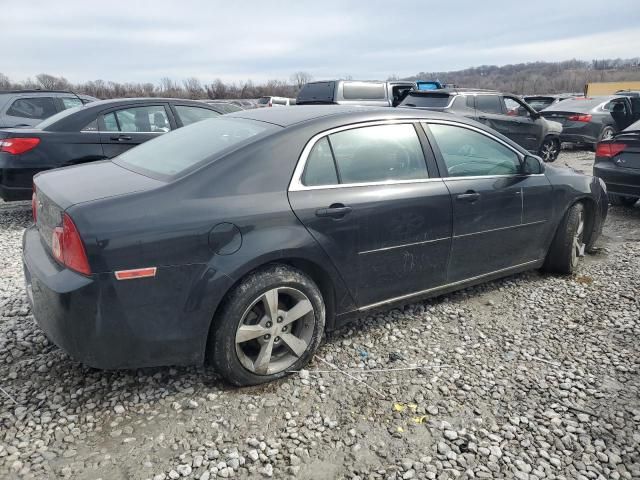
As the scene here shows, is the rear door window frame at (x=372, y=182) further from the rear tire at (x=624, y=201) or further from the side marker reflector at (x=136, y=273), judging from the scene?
the rear tire at (x=624, y=201)

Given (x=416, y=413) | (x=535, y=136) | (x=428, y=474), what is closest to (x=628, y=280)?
(x=416, y=413)

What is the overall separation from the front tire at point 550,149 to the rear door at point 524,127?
620mm

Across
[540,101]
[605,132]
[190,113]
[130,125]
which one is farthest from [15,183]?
[540,101]

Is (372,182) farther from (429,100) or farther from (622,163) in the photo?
(429,100)

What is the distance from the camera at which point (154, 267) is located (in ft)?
7.74

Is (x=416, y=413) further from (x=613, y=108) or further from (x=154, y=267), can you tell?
(x=613, y=108)

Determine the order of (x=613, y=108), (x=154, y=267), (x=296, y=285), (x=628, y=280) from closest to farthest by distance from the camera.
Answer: (x=154, y=267) → (x=296, y=285) → (x=628, y=280) → (x=613, y=108)

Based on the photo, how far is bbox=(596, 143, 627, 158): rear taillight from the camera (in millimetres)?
6430

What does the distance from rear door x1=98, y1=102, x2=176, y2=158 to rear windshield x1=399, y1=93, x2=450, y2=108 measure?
543cm

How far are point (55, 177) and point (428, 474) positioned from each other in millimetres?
2692

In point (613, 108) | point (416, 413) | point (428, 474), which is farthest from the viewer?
point (613, 108)

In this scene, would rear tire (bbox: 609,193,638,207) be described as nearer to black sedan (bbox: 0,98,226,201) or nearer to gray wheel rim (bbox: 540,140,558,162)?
gray wheel rim (bbox: 540,140,558,162)

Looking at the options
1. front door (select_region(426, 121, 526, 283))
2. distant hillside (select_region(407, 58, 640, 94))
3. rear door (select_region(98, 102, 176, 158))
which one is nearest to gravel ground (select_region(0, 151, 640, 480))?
front door (select_region(426, 121, 526, 283))

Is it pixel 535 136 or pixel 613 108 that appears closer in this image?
pixel 535 136
